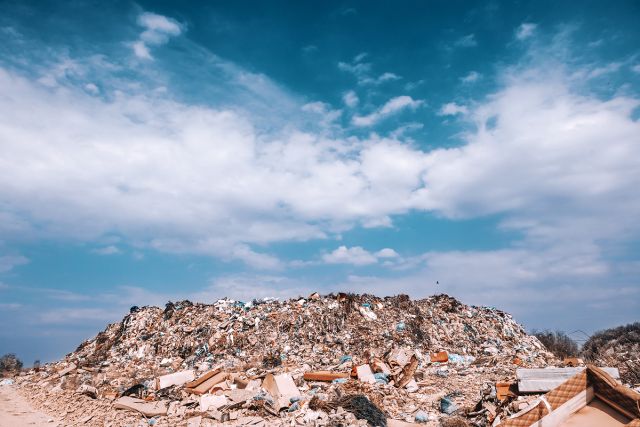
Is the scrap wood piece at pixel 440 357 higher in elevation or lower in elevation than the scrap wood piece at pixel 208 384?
higher

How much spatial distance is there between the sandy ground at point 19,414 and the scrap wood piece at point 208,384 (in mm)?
2795

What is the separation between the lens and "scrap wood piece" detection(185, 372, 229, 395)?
8.79m

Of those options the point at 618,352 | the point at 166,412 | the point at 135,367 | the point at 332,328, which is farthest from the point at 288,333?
the point at 618,352

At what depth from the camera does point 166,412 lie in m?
7.91

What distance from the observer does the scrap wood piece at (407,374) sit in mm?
8554

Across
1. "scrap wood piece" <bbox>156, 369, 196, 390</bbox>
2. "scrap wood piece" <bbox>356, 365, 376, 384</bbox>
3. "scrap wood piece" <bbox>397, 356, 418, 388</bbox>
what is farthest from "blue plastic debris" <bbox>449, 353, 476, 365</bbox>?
"scrap wood piece" <bbox>156, 369, 196, 390</bbox>

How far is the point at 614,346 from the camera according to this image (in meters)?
14.2

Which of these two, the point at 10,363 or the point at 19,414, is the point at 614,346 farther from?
the point at 10,363

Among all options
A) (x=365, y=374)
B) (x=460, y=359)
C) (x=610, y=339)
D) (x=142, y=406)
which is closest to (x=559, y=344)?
(x=610, y=339)

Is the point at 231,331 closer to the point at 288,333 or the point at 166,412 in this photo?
the point at 288,333

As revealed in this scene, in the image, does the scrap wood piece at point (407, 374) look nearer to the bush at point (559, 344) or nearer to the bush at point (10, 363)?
the bush at point (559, 344)

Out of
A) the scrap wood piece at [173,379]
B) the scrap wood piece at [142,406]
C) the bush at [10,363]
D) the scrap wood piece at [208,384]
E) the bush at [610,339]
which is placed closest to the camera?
the scrap wood piece at [142,406]

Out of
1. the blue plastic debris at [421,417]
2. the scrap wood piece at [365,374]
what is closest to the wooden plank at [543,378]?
the blue plastic debris at [421,417]

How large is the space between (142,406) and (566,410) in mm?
8081
